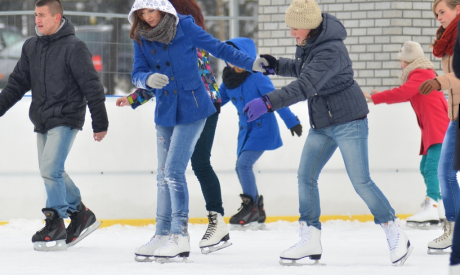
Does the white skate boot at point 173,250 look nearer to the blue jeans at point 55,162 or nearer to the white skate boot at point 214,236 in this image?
the white skate boot at point 214,236

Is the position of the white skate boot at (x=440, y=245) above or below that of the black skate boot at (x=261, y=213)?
above

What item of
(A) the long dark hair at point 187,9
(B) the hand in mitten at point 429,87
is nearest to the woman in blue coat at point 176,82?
(A) the long dark hair at point 187,9

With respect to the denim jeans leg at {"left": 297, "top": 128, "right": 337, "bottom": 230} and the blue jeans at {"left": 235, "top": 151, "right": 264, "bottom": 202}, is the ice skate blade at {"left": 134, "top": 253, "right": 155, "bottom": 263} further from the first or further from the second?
the blue jeans at {"left": 235, "top": 151, "right": 264, "bottom": 202}

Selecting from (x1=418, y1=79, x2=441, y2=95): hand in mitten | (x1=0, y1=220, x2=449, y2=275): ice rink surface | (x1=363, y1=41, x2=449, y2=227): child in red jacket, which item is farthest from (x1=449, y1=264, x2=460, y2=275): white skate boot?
(x1=363, y1=41, x2=449, y2=227): child in red jacket

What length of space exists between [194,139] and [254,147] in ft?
Result: 5.46

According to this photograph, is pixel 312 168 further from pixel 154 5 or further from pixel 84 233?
pixel 84 233

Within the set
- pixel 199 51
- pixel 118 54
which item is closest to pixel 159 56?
pixel 199 51

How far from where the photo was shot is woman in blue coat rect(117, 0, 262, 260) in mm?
3670

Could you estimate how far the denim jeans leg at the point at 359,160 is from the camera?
357cm

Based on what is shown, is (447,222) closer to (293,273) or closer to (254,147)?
(293,273)

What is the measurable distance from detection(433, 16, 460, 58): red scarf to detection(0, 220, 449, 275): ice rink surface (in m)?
1.12

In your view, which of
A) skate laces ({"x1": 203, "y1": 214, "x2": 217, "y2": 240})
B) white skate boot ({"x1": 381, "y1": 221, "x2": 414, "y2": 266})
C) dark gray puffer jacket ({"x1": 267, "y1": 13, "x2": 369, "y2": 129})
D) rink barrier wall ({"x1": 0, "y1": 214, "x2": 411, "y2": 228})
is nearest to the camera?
dark gray puffer jacket ({"x1": 267, "y1": 13, "x2": 369, "y2": 129})

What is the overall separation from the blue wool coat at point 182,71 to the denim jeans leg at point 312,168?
0.55 meters

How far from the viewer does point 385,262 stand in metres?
3.77
